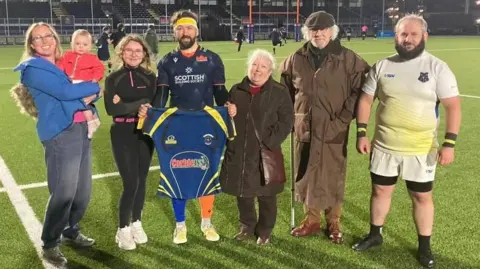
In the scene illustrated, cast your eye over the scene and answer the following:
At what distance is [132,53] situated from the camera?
12.8 ft

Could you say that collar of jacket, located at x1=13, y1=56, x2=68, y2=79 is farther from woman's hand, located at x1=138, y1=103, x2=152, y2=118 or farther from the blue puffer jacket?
woman's hand, located at x1=138, y1=103, x2=152, y2=118

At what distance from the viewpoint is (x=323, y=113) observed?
13.6 ft

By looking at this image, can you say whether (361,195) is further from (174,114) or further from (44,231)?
(44,231)

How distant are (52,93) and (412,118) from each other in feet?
8.64

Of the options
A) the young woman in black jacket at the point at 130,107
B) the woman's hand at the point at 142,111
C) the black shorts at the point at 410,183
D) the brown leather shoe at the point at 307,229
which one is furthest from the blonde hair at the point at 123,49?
the black shorts at the point at 410,183

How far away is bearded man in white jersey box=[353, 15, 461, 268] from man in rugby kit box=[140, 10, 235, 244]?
125cm

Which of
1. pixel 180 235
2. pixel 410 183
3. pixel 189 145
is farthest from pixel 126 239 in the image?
pixel 410 183

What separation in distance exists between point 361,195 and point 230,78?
11194 mm

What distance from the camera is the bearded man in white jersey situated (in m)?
3.62

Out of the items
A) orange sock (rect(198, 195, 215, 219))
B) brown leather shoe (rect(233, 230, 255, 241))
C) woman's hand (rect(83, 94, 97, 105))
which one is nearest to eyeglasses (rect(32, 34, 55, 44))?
woman's hand (rect(83, 94, 97, 105))

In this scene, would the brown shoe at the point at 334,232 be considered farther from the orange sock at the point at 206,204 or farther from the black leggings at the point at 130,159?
the black leggings at the point at 130,159

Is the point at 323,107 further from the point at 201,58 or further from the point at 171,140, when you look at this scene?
the point at 171,140

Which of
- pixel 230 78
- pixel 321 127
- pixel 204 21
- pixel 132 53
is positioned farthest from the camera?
pixel 204 21

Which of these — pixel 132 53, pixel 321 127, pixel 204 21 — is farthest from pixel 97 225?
pixel 204 21
